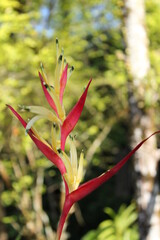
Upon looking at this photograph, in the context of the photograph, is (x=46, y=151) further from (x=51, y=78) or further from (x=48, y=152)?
(x=51, y=78)

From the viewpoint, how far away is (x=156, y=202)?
236 centimetres

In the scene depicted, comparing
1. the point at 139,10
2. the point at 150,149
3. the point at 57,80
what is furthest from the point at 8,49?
the point at 57,80

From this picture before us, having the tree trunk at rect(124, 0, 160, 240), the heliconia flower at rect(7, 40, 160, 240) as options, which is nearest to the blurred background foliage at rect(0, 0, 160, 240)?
the tree trunk at rect(124, 0, 160, 240)

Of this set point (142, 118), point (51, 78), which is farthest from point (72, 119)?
point (51, 78)

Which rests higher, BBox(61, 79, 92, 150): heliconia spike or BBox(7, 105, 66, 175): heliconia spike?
BBox(61, 79, 92, 150): heliconia spike

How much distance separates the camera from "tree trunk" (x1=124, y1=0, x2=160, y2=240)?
2371 mm

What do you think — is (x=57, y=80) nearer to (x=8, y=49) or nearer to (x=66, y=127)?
(x=66, y=127)

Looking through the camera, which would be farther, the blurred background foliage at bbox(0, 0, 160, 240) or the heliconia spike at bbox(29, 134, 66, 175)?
the blurred background foliage at bbox(0, 0, 160, 240)

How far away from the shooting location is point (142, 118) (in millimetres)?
2447

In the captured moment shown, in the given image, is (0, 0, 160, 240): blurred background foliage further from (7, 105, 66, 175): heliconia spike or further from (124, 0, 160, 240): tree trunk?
(7, 105, 66, 175): heliconia spike

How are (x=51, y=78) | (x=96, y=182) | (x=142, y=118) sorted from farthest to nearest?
(x=51, y=78) → (x=142, y=118) → (x=96, y=182)

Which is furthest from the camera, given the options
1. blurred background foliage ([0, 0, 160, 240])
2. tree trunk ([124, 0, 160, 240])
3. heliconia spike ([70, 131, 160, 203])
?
blurred background foliage ([0, 0, 160, 240])

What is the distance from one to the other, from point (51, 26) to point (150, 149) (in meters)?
2.68

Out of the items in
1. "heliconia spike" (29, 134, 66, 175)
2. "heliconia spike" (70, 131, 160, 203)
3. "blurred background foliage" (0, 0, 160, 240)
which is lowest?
"blurred background foliage" (0, 0, 160, 240)
